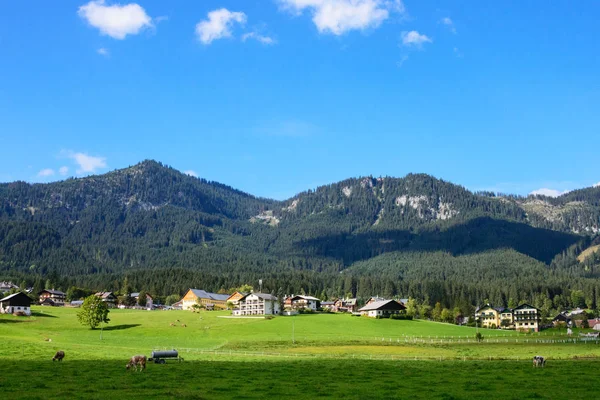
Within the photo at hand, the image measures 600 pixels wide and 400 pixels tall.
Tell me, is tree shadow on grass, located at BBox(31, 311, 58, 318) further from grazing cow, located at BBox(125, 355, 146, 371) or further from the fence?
grazing cow, located at BBox(125, 355, 146, 371)

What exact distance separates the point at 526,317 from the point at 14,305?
13887 cm

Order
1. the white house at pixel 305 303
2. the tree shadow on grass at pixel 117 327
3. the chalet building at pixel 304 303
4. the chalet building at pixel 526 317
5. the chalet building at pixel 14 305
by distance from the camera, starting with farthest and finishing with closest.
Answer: the white house at pixel 305 303, the chalet building at pixel 304 303, the chalet building at pixel 526 317, the chalet building at pixel 14 305, the tree shadow on grass at pixel 117 327

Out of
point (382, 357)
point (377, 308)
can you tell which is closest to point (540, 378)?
point (382, 357)

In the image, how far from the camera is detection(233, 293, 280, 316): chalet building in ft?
525

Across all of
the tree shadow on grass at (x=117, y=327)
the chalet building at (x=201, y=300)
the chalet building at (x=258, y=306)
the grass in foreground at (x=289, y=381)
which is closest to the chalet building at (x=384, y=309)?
the chalet building at (x=258, y=306)

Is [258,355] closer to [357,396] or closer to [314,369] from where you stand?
[314,369]

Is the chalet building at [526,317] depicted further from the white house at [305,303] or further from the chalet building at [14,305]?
the chalet building at [14,305]

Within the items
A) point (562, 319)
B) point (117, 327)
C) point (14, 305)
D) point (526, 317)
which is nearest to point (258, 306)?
point (117, 327)

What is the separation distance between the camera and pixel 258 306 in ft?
528

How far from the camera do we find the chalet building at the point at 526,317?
6920 inches

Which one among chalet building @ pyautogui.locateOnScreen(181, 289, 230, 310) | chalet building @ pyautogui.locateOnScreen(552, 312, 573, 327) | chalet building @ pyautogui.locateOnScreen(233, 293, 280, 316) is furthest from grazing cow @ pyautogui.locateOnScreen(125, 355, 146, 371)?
chalet building @ pyautogui.locateOnScreen(552, 312, 573, 327)

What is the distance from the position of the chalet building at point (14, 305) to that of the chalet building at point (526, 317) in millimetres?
131638

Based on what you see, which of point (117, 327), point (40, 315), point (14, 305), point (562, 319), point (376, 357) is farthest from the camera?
point (562, 319)

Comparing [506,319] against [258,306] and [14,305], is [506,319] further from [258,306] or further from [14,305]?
[14,305]
